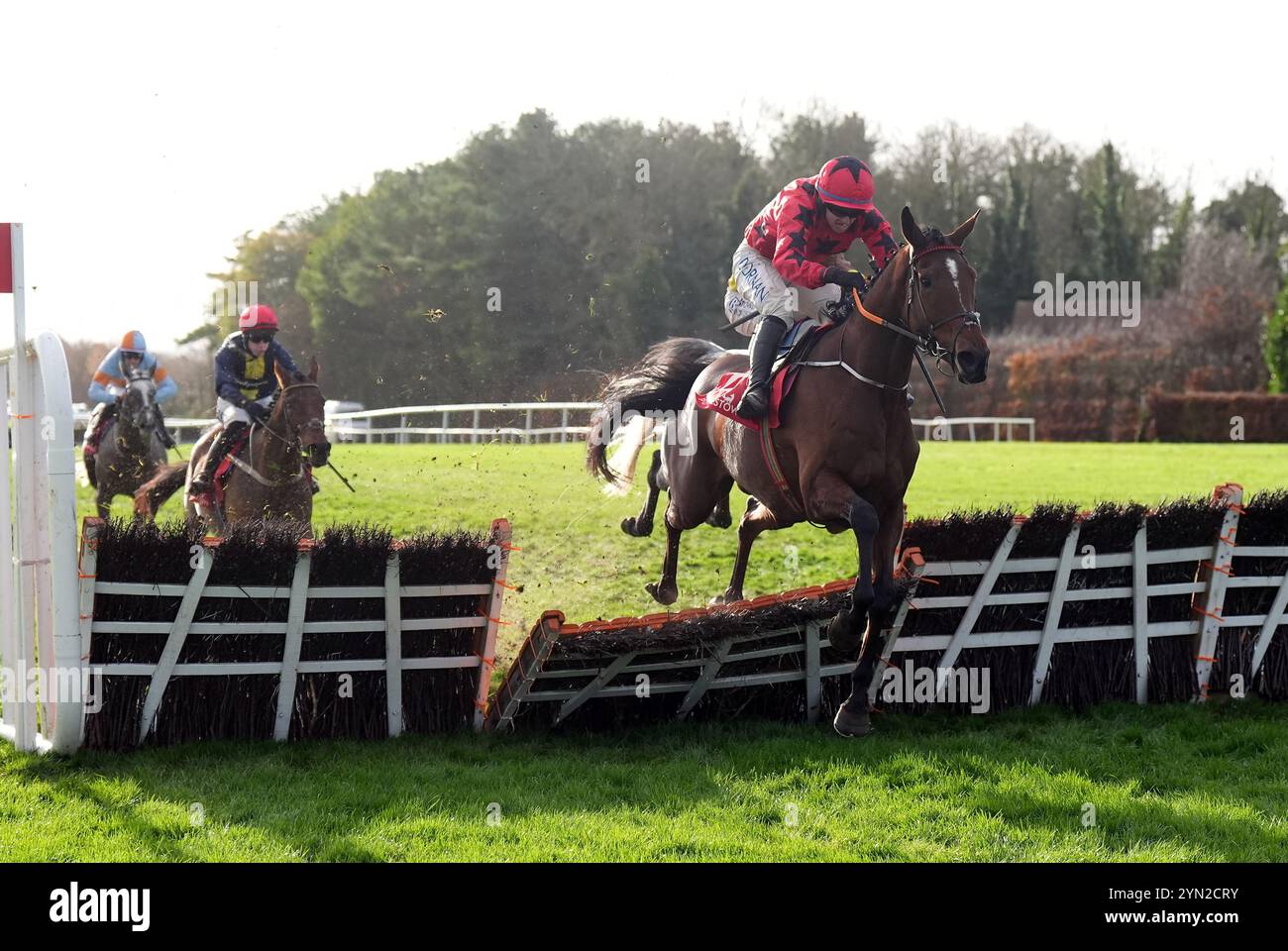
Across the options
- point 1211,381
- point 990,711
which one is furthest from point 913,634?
point 1211,381

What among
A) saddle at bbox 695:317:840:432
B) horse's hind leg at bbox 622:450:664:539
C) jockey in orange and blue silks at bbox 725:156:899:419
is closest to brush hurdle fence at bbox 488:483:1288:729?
saddle at bbox 695:317:840:432

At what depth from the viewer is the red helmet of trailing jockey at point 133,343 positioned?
10.5 meters

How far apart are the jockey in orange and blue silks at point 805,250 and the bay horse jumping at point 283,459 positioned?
2727 millimetres

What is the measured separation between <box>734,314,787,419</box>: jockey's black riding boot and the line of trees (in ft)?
7.26

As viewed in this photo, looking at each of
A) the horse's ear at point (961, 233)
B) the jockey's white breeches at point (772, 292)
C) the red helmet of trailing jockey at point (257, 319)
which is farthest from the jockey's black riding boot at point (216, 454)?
the horse's ear at point (961, 233)

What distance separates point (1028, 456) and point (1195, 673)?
44.1 feet

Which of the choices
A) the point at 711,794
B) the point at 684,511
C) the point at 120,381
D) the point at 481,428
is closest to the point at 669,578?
the point at 684,511

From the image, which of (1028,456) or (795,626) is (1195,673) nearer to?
(795,626)

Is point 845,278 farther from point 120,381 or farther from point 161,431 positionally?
point 120,381

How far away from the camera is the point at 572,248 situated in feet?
66.3

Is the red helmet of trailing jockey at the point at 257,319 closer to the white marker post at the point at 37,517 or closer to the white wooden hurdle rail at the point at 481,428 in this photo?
the white marker post at the point at 37,517

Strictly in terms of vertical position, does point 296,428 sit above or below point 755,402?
below

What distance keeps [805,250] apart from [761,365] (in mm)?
563

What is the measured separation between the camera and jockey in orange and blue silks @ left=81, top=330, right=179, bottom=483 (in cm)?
1041
